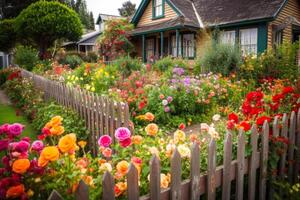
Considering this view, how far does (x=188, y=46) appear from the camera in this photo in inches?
727

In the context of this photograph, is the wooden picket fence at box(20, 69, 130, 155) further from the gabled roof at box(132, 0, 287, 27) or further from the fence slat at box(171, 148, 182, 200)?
the gabled roof at box(132, 0, 287, 27)

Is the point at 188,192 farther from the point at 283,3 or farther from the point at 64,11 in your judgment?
the point at 64,11

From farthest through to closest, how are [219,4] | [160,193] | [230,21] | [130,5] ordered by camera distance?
[130,5], [219,4], [230,21], [160,193]

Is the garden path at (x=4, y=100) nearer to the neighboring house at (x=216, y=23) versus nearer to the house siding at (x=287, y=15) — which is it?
the neighboring house at (x=216, y=23)

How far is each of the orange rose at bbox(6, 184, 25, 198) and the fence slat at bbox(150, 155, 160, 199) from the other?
736 mm

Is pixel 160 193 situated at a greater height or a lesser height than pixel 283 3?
lesser

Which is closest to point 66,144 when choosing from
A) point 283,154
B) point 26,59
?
point 283,154

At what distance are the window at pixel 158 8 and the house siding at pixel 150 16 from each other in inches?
12.8

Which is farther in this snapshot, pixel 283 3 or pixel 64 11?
pixel 64 11

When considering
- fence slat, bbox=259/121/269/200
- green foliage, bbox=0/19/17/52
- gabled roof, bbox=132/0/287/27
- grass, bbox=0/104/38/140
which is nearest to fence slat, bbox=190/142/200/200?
fence slat, bbox=259/121/269/200

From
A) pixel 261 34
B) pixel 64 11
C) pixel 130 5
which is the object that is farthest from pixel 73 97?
pixel 130 5

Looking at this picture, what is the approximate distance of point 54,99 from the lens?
641cm

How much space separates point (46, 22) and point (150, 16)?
741cm

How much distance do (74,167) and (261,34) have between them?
14420mm
